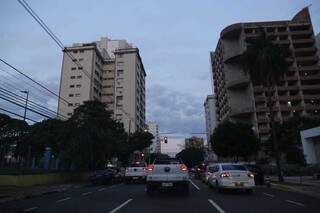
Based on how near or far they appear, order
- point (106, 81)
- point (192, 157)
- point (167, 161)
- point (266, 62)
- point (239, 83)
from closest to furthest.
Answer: point (167, 161) < point (266, 62) < point (239, 83) < point (106, 81) < point (192, 157)

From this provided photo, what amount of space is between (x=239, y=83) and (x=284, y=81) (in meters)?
12.8

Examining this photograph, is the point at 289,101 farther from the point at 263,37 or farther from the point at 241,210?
the point at 241,210

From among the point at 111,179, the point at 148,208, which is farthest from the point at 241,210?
the point at 111,179

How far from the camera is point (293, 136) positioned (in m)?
62.6

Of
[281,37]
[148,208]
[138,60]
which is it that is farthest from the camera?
[138,60]

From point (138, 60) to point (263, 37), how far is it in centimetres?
7992

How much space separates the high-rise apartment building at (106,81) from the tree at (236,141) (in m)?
37.4

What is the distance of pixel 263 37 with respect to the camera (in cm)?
3197

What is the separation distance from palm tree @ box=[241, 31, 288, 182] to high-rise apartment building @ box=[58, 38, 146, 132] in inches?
2545

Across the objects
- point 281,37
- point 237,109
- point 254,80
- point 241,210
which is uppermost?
point 281,37

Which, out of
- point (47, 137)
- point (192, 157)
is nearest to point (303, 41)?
point (192, 157)

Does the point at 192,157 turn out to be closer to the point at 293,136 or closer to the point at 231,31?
the point at 231,31

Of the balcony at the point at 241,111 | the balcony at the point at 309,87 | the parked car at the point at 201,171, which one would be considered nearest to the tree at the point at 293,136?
the balcony at the point at 241,111

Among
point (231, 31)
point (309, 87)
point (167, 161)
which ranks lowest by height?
point (167, 161)
